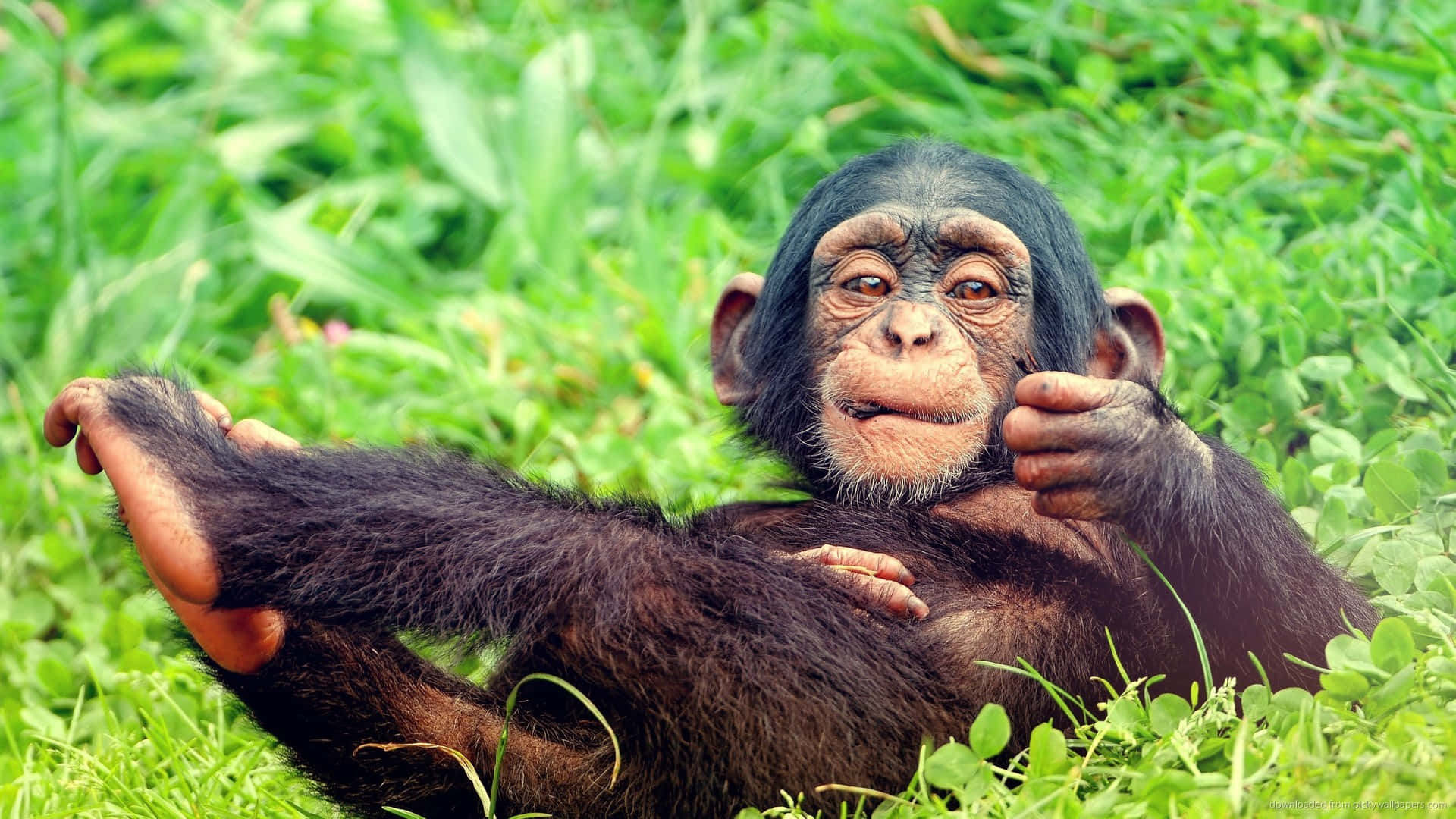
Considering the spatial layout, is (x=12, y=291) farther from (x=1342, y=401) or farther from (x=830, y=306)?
(x=1342, y=401)

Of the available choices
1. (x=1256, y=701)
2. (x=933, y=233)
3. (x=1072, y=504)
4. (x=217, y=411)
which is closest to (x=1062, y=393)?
(x=1072, y=504)

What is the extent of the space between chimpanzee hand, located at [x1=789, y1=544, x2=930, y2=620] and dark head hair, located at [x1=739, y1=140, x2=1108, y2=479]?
595mm

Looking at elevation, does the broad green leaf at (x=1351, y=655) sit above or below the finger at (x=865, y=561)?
above

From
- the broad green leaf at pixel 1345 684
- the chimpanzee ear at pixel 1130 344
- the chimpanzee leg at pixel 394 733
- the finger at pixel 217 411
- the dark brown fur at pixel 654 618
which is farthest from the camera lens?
the chimpanzee ear at pixel 1130 344

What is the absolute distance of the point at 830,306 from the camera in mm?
3643

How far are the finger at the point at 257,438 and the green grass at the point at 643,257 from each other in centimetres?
85

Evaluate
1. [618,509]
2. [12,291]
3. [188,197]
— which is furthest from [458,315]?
[618,509]

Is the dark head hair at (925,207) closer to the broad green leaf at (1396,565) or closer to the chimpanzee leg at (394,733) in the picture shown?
the broad green leaf at (1396,565)

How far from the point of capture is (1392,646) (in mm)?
2574

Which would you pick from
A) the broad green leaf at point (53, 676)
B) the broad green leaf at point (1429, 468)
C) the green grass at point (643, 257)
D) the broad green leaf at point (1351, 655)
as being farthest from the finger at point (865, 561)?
the broad green leaf at point (53, 676)

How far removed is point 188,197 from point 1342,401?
5.18m

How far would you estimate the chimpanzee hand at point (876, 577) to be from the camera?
2975 mm

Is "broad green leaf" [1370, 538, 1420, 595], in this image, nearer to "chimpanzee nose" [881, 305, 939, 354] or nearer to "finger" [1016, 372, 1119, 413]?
"finger" [1016, 372, 1119, 413]

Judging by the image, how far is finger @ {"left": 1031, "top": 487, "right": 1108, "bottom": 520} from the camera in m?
2.77
